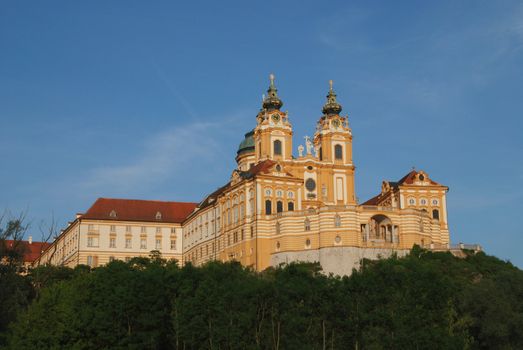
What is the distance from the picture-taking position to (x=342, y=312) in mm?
55844

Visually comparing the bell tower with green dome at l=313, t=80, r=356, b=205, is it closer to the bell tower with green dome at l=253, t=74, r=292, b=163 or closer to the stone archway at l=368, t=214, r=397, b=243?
the bell tower with green dome at l=253, t=74, r=292, b=163

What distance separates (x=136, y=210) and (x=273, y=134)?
25329 mm

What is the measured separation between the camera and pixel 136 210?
11438cm

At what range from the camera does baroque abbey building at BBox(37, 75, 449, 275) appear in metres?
87.6

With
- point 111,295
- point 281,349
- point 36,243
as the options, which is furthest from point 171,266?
point 36,243

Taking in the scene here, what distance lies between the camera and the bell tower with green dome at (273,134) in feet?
331

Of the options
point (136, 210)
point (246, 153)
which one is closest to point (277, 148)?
point (246, 153)

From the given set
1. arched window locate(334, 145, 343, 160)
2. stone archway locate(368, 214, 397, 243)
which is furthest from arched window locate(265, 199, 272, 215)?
arched window locate(334, 145, 343, 160)

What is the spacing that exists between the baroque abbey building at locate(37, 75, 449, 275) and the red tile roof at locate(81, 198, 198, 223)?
0.14 meters

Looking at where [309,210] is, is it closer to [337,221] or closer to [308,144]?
[337,221]

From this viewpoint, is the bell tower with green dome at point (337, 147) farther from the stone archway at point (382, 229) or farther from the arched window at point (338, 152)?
the stone archway at point (382, 229)

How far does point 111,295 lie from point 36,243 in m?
94.8

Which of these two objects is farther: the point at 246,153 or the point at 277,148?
the point at 246,153

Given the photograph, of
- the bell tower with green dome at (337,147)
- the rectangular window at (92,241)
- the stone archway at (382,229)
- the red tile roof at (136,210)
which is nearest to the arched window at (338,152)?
the bell tower with green dome at (337,147)
